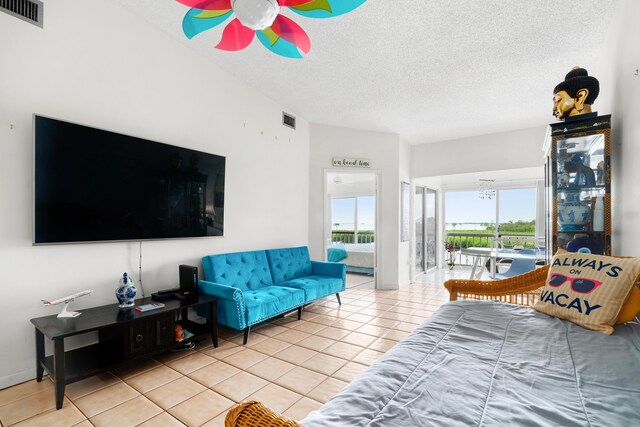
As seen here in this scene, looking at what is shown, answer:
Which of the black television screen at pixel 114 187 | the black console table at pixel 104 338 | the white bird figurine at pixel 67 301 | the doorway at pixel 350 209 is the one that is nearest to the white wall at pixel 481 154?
the doorway at pixel 350 209

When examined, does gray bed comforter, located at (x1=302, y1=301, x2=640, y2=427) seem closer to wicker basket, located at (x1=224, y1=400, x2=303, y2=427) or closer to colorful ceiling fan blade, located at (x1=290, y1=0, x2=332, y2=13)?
wicker basket, located at (x1=224, y1=400, x2=303, y2=427)

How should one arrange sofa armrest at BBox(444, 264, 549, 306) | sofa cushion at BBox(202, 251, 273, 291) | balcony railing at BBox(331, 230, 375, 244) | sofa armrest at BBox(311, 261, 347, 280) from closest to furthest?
sofa armrest at BBox(444, 264, 549, 306) → sofa cushion at BBox(202, 251, 273, 291) → sofa armrest at BBox(311, 261, 347, 280) → balcony railing at BBox(331, 230, 375, 244)

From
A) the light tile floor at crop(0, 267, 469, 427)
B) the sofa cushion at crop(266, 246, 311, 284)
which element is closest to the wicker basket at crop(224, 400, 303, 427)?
the light tile floor at crop(0, 267, 469, 427)

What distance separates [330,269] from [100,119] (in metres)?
3.08

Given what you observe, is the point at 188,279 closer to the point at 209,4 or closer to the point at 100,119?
the point at 100,119

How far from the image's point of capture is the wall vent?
452cm

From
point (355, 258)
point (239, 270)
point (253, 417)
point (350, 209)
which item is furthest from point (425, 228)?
point (253, 417)

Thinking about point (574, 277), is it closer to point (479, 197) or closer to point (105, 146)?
point (105, 146)

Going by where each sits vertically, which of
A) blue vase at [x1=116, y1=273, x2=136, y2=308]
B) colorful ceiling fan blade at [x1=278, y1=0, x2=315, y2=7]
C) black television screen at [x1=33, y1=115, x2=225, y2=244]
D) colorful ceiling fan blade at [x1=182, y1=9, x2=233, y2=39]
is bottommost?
blue vase at [x1=116, y1=273, x2=136, y2=308]

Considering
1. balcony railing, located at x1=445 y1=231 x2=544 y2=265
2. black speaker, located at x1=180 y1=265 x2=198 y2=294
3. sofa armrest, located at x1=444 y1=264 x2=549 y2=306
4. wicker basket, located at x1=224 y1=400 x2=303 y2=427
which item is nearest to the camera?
wicker basket, located at x1=224 y1=400 x2=303 y2=427

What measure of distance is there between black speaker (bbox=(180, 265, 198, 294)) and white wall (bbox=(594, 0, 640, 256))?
336 centimetres

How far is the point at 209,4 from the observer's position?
5.37ft

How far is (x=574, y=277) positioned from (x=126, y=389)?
2.94 m

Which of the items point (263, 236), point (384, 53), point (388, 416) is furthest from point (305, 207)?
point (388, 416)
